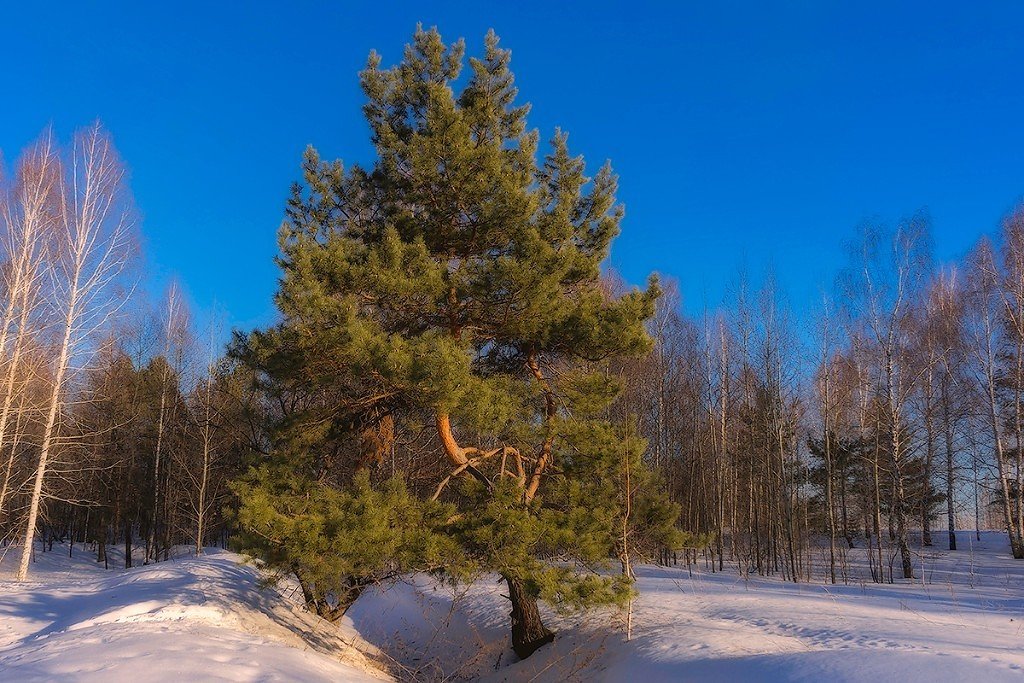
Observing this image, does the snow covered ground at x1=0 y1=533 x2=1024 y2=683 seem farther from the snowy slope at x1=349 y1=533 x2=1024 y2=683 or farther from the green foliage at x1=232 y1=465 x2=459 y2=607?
the green foliage at x1=232 y1=465 x2=459 y2=607

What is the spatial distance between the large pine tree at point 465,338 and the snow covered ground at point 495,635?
1.00 m

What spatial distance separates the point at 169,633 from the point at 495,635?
19.4 ft

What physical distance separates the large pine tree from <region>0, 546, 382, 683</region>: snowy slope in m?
1.14

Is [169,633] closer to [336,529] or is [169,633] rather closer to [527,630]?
[336,529]

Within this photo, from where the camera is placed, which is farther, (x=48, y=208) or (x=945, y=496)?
(x=945, y=496)

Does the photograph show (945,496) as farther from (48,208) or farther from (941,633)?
(48,208)

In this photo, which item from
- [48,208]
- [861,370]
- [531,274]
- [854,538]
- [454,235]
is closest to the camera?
[531,274]

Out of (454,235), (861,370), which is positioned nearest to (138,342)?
(454,235)

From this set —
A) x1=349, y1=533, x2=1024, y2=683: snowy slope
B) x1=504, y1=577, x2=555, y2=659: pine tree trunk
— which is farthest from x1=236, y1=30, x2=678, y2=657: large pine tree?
x1=349, y1=533, x2=1024, y2=683: snowy slope

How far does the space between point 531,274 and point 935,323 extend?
2049 cm

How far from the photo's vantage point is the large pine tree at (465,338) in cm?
Answer: 762

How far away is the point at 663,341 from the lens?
25.0 meters

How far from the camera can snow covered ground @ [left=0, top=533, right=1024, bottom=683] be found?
20.1 feet

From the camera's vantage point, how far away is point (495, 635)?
11.8 meters
